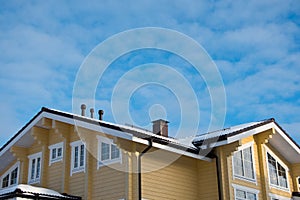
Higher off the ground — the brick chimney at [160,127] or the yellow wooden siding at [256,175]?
the brick chimney at [160,127]

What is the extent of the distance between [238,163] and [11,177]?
9786 mm

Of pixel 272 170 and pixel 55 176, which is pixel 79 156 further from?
pixel 272 170

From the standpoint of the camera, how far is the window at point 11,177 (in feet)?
62.7

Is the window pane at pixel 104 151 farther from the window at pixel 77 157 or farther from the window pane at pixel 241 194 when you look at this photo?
the window pane at pixel 241 194

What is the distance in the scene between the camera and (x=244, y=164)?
1756cm

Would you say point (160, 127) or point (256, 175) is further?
point (160, 127)

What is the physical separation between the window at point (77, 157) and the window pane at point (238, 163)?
18.9ft

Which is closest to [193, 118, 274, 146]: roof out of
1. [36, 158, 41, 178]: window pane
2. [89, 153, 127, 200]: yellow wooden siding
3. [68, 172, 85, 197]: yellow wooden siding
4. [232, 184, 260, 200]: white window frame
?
[232, 184, 260, 200]: white window frame

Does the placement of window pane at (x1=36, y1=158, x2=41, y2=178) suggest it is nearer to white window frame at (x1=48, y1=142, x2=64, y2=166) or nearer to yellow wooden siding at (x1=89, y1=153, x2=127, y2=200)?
white window frame at (x1=48, y1=142, x2=64, y2=166)

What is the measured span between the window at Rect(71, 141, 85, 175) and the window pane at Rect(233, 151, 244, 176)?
5772 millimetres

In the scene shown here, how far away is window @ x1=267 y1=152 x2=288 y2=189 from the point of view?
18.8 m

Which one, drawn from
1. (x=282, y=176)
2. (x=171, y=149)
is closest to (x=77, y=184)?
(x=171, y=149)

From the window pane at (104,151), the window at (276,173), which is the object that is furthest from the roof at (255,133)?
the window pane at (104,151)

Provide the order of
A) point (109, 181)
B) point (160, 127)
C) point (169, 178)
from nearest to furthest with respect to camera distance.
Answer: point (109, 181) < point (169, 178) < point (160, 127)
